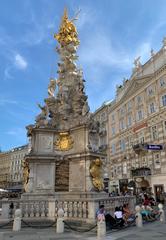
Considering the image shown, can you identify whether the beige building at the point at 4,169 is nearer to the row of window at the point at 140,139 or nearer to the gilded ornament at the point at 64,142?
the row of window at the point at 140,139

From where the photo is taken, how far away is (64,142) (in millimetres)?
14266

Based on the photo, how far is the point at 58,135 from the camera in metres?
14.3

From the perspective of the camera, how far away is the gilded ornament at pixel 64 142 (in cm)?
1403

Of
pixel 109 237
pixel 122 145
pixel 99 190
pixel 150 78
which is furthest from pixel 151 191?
pixel 109 237

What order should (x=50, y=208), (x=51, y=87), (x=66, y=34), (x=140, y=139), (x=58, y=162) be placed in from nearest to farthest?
(x=50, y=208)
(x=58, y=162)
(x=51, y=87)
(x=66, y=34)
(x=140, y=139)

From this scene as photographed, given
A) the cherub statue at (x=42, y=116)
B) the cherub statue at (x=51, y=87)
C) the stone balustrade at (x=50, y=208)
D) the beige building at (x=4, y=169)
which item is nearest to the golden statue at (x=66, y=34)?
the cherub statue at (x=51, y=87)

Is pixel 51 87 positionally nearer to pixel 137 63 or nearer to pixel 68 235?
pixel 68 235

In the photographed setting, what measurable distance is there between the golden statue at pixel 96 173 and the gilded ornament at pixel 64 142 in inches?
72.9

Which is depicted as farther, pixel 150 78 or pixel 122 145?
pixel 122 145

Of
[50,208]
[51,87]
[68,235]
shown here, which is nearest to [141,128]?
[51,87]

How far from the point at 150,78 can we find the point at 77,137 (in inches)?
1180

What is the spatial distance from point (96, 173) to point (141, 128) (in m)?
29.6

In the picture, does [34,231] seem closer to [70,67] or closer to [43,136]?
[43,136]

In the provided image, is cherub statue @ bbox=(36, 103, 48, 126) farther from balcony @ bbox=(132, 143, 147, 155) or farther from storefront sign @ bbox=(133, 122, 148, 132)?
storefront sign @ bbox=(133, 122, 148, 132)
